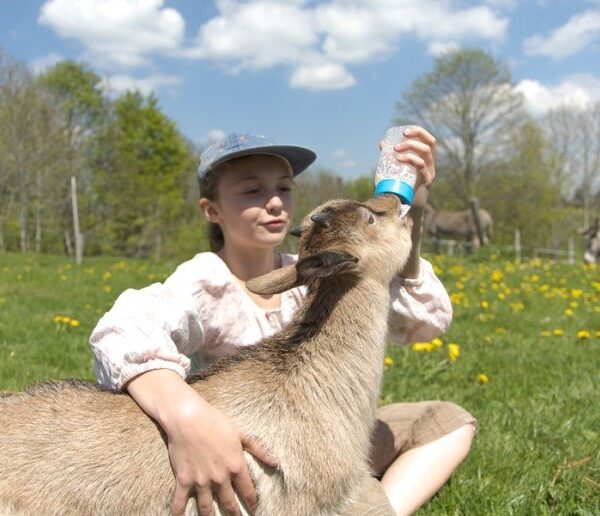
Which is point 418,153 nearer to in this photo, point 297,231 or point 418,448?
point 297,231

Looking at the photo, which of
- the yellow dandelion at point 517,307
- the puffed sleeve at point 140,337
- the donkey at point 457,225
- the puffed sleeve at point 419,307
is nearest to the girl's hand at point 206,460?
the puffed sleeve at point 140,337

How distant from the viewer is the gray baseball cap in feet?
11.7

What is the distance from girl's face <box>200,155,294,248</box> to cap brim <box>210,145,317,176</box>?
9 cm

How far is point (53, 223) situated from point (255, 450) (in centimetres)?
3691

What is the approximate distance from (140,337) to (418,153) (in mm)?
1663

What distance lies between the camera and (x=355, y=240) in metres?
2.92

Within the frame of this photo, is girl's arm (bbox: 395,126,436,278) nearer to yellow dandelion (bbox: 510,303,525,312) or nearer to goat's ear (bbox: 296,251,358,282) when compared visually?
goat's ear (bbox: 296,251,358,282)

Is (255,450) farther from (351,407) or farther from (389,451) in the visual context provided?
(389,451)

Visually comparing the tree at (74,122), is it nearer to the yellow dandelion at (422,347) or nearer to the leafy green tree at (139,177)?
the leafy green tree at (139,177)

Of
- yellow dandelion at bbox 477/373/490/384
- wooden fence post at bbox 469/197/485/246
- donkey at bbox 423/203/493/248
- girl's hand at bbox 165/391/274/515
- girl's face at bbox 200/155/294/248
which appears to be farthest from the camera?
donkey at bbox 423/203/493/248

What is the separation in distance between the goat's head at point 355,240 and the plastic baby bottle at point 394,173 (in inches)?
3.8

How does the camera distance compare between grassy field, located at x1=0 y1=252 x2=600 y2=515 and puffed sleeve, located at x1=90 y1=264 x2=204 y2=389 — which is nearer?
puffed sleeve, located at x1=90 y1=264 x2=204 y2=389

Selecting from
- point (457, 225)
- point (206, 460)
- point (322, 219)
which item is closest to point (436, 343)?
point (322, 219)

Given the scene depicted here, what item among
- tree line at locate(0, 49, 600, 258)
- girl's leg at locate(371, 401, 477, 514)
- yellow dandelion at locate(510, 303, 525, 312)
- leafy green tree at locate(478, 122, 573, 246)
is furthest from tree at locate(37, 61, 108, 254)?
girl's leg at locate(371, 401, 477, 514)
